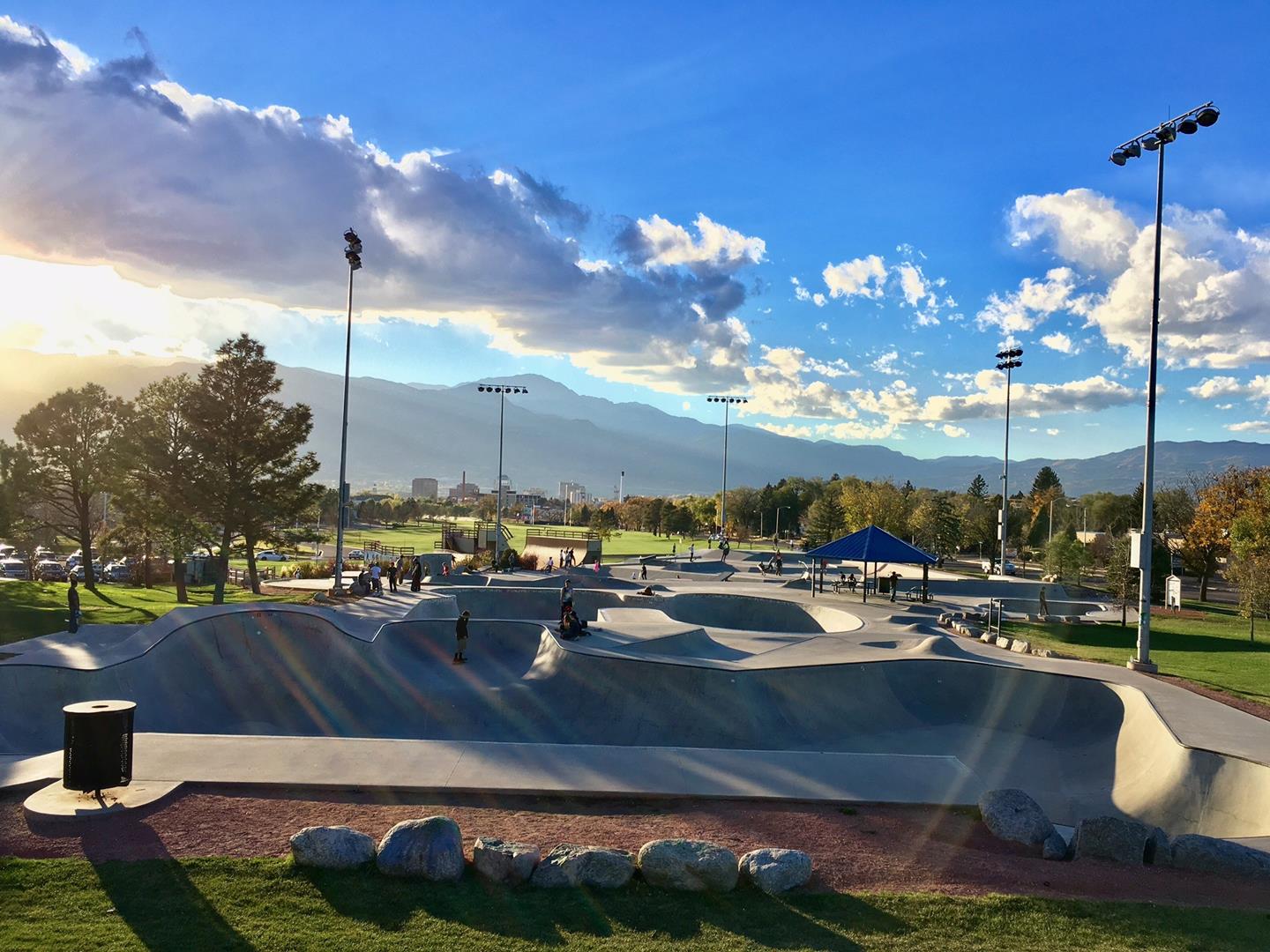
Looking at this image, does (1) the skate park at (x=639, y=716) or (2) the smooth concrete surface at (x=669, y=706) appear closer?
(1) the skate park at (x=639, y=716)

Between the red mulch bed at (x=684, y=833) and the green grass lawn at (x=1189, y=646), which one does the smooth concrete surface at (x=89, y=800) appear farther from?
the green grass lawn at (x=1189, y=646)

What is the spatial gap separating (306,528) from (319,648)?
1811cm

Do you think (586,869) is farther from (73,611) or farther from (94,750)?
(73,611)

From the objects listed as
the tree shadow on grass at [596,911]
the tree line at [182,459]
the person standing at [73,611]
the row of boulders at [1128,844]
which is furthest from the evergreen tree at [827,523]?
the tree shadow on grass at [596,911]

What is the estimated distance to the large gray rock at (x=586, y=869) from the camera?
21.9 feet

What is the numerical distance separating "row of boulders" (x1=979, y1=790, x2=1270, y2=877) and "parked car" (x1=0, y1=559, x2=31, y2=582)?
166 ft

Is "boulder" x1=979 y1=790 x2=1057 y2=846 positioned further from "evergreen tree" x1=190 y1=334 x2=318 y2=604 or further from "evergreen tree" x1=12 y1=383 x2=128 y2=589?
"evergreen tree" x1=12 y1=383 x2=128 y2=589

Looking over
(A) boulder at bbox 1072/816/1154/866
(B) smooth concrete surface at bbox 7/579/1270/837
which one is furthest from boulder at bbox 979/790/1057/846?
(B) smooth concrete surface at bbox 7/579/1270/837

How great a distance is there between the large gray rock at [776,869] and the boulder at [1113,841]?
10.2ft

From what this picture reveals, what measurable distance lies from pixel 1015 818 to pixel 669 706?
824cm

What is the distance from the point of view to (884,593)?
120 ft

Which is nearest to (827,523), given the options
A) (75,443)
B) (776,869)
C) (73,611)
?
(75,443)

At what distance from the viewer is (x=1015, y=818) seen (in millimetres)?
8258

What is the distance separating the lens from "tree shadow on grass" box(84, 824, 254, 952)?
560 centimetres
